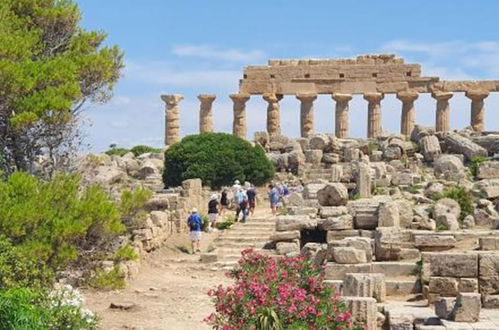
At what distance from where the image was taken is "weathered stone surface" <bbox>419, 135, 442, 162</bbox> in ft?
120

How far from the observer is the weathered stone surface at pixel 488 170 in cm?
3112

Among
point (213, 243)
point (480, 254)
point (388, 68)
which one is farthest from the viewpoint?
point (388, 68)

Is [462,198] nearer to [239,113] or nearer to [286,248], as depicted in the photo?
[286,248]

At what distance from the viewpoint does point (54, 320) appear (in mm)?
10531

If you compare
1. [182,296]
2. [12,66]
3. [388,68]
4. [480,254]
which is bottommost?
[182,296]

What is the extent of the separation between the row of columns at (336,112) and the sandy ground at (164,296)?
2511cm

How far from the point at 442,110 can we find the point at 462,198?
72.4ft

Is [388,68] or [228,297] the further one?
[388,68]

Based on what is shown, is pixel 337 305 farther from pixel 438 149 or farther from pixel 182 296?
pixel 438 149

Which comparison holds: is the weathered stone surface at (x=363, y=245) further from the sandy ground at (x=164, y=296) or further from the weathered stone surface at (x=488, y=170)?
the weathered stone surface at (x=488, y=170)

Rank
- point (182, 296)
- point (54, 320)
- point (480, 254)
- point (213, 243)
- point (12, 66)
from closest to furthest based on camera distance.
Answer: point (54, 320) → point (12, 66) → point (480, 254) → point (182, 296) → point (213, 243)

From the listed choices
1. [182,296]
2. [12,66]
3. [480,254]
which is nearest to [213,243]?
[182,296]

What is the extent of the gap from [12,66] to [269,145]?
29468 mm

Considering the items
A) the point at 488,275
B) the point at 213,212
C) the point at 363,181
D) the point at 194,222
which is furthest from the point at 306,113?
the point at 488,275
